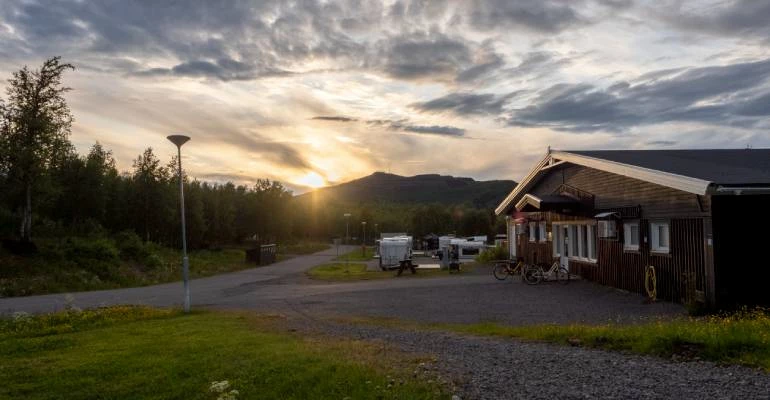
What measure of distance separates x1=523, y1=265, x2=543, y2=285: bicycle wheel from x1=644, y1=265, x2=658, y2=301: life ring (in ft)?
19.4

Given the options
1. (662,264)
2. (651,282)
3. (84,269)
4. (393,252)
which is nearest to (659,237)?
(662,264)

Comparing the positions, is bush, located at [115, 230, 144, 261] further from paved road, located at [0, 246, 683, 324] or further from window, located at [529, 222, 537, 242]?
window, located at [529, 222, 537, 242]

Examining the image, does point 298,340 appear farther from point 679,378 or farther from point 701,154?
point 701,154

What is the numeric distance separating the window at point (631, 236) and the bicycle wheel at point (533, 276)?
4.44 metres

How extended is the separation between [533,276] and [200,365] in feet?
56.0

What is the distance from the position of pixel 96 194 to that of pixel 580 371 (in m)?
45.1

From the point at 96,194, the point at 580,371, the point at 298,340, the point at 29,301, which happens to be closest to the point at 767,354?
the point at 580,371

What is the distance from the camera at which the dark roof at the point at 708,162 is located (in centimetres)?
1488

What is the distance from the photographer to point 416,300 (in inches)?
756

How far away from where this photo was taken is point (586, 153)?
75.3 feet

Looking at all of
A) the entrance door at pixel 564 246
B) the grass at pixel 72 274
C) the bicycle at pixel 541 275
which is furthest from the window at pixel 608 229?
the grass at pixel 72 274

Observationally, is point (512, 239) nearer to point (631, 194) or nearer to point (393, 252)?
point (393, 252)

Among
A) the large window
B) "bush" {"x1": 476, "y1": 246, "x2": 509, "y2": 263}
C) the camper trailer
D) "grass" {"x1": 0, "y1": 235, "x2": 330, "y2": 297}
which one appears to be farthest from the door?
"grass" {"x1": 0, "y1": 235, "x2": 330, "y2": 297}

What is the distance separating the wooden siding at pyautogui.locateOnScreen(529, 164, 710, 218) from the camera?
15.4m
